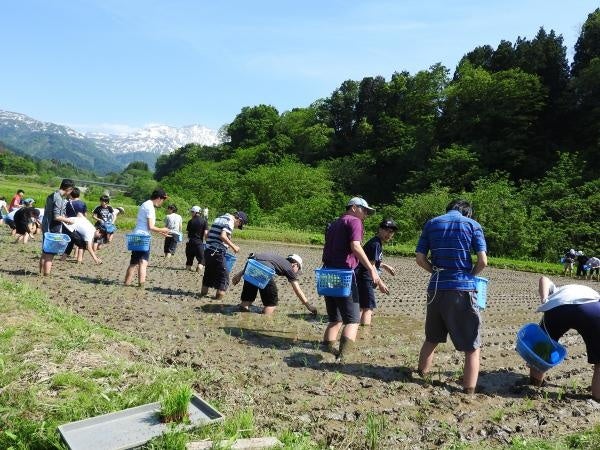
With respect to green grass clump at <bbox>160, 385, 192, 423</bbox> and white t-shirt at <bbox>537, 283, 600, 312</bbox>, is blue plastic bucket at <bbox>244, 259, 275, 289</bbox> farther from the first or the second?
green grass clump at <bbox>160, 385, 192, 423</bbox>

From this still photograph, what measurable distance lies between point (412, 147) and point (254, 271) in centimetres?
4321

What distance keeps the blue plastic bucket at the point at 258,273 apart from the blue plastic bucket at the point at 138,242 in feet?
6.94

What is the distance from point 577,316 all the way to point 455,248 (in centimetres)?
133

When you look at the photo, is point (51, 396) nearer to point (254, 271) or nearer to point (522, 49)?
point (254, 271)

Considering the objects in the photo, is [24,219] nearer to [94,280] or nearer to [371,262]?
[94,280]

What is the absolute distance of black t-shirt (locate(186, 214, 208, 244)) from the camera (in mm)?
11492

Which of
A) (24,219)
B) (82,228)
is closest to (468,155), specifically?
(24,219)

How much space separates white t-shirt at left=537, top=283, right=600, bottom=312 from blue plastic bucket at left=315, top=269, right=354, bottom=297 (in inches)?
77.3

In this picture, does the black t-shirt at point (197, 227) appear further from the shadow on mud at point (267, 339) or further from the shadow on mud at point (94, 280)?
the shadow on mud at point (267, 339)

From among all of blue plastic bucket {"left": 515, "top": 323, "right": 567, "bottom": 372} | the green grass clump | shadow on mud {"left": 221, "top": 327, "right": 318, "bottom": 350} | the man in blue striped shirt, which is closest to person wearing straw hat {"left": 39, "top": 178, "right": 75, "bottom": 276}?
shadow on mud {"left": 221, "top": 327, "right": 318, "bottom": 350}

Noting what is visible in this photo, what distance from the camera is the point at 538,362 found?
16.4 ft

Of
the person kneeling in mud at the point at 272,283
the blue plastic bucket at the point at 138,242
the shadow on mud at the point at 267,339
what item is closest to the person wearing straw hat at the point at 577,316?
the shadow on mud at the point at 267,339

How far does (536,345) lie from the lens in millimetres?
5039

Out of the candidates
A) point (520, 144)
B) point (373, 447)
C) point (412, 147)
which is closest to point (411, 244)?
point (520, 144)
